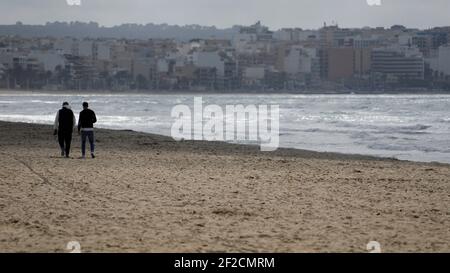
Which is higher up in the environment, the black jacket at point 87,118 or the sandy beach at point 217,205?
the black jacket at point 87,118

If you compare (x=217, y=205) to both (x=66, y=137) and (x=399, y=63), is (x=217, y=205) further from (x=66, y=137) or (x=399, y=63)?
(x=399, y=63)

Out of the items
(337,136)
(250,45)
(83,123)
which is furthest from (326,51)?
(83,123)

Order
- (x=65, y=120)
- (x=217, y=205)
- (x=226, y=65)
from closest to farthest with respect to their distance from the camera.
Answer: (x=217, y=205)
(x=65, y=120)
(x=226, y=65)

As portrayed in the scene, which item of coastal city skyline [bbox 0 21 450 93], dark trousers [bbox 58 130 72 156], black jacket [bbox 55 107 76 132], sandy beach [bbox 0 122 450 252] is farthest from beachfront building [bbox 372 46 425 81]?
sandy beach [bbox 0 122 450 252]

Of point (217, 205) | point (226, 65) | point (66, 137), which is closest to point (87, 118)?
point (66, 137)

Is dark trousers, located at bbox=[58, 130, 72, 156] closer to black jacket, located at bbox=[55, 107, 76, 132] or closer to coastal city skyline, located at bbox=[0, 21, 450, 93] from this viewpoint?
black jacket, located at bbox=[55, 107, 76, 132]

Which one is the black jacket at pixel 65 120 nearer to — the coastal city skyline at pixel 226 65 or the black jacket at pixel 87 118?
the black jacket at pixel 87 118

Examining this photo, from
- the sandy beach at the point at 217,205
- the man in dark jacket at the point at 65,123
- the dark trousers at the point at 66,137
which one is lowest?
the sandy beach at the point at 217,205

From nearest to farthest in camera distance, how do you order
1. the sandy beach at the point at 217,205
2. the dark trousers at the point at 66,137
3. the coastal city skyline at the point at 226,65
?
the sandy beach at the point at 217,205, the dark trousers at the point at 66,137, the coastal city skyline at the point at 226,65

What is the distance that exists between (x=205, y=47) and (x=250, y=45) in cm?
1191

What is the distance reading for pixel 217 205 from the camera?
377 inches

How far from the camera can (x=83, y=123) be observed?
15078 millimetres

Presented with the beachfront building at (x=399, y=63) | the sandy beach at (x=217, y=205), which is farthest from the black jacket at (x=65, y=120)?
the beachfront building at (x=399, y=63)

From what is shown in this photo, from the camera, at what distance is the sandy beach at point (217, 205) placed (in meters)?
7.50
